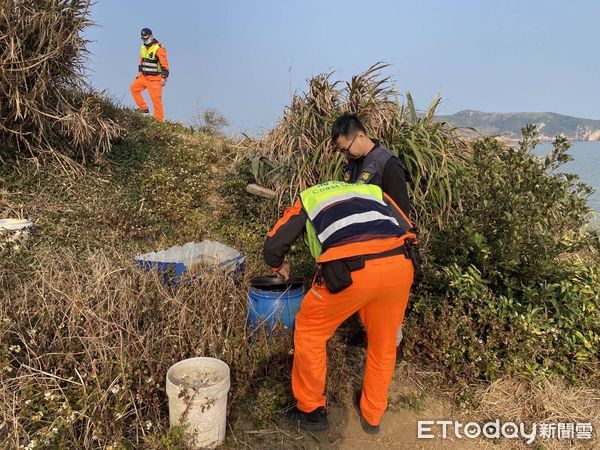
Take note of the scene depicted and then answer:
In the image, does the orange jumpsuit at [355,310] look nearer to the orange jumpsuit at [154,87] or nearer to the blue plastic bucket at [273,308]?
the blue plastic bucket at [273,308]

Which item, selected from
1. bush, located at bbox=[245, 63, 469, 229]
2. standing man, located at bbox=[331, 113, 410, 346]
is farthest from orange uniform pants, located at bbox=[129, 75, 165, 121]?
standing man, located at bbox=[331, 113, 410, 346]

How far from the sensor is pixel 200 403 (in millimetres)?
2352

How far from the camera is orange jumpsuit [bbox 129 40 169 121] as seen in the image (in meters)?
9.30

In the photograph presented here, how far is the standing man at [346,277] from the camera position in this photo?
2.41 metres

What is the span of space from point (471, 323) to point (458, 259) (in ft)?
1.75

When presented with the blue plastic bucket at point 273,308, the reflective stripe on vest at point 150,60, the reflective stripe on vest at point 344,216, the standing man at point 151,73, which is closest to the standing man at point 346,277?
the reflective stripe on vest at point 344,216

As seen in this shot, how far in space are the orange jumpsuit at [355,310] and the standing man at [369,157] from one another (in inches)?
34.9

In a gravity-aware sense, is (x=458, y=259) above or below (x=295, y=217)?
below

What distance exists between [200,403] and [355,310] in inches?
38.6

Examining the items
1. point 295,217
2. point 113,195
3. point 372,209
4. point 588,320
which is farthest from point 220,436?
point 113,195

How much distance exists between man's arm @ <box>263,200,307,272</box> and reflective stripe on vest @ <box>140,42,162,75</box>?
791 cm

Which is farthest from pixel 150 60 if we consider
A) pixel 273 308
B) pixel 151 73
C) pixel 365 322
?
pixel 365 322

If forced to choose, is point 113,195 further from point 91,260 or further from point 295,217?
point 295,217

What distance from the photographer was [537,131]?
11.2 feet
